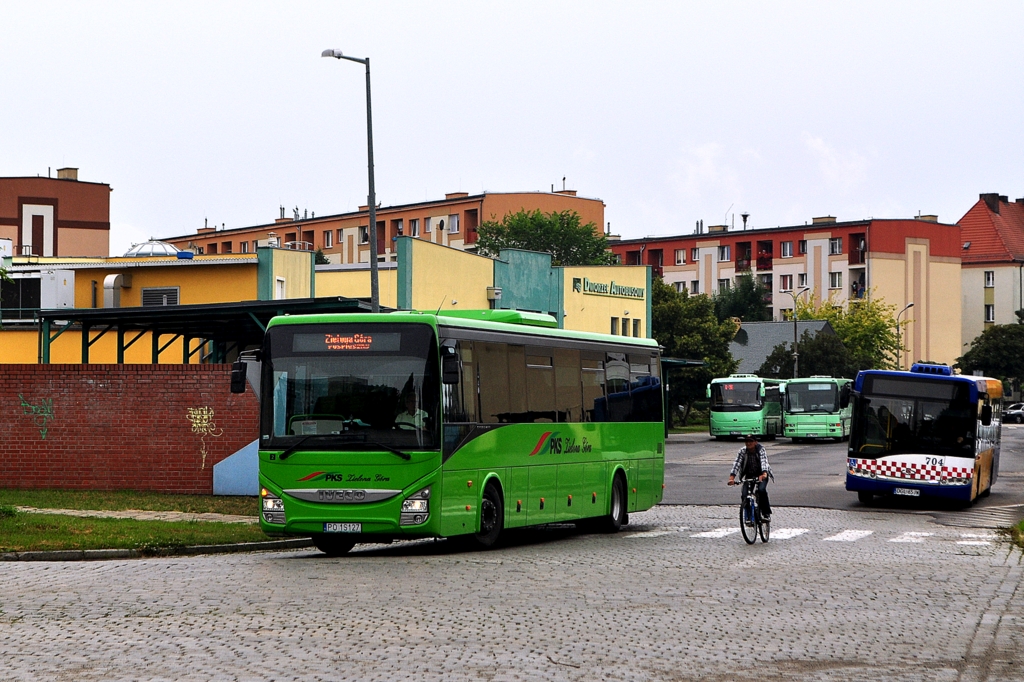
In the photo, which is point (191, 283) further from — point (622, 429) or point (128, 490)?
point (622, 429)

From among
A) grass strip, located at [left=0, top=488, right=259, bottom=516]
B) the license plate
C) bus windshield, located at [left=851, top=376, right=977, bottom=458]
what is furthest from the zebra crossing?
grass strip, located at [left=0, top=488, right=259, bottom=516]

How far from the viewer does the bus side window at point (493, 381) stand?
18.0m

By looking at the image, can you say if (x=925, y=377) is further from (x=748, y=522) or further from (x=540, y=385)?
(x=540, y=385)

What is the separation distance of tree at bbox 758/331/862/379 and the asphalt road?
1255 inches

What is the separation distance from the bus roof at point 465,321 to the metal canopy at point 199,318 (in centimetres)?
814

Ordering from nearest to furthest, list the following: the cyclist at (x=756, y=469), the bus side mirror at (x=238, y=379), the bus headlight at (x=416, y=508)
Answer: the bus headlight at (x=416, y=508), the bus side mirror at (x=238, y=379), the cyclist at (x=756, y=469)

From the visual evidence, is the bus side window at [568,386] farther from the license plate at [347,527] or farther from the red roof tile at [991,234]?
the red roof tile at [991,234]

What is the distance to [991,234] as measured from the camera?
131 m

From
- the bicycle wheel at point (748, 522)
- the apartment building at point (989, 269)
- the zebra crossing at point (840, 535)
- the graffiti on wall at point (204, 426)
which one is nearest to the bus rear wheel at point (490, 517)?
the zebra crossing at point (840, 535)

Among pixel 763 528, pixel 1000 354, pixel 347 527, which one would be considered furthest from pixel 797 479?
pixel 1000 354

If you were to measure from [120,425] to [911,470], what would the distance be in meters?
14.7

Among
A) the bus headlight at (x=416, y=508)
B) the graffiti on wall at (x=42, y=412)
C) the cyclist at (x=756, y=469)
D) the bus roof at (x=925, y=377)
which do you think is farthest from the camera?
the bus roof at (x=925, y=377)

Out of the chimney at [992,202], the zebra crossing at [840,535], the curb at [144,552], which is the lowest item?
the zebra crossing at [840,535]

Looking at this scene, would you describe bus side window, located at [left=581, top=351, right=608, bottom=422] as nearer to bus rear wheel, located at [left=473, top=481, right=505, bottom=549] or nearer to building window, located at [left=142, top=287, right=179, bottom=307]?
bus rear wheel, located at [left=473, top=481, right=505, bottom=549]
